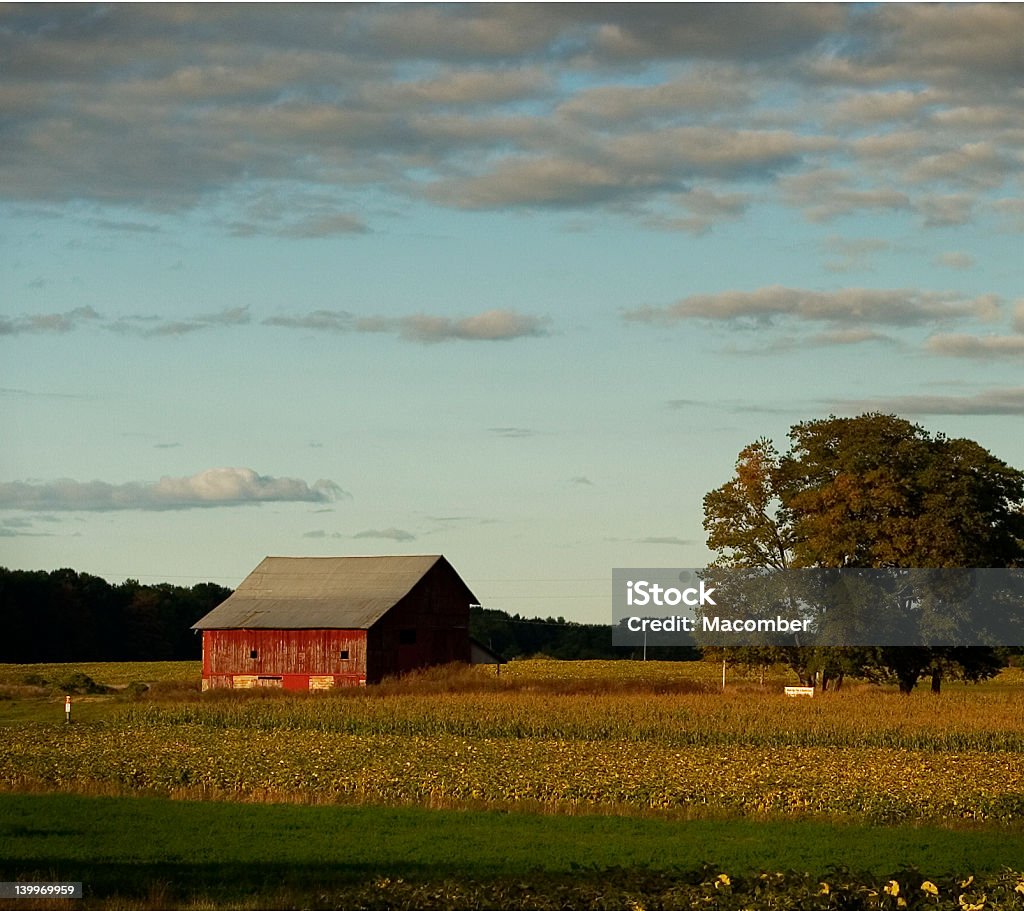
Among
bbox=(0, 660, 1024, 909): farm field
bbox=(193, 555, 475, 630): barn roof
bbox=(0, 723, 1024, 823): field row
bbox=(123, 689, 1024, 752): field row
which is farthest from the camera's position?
bbox=(193, 555, 475, 630): barn roof

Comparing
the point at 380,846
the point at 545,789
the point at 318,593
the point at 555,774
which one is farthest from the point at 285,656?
the point at 380,846

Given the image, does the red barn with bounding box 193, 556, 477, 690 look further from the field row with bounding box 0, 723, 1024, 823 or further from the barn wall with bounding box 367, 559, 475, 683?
the field row with bounding box 0, 723, 1024, 823

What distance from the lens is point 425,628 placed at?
241ft

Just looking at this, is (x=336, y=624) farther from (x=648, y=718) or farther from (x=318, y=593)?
(x=648, y=718)

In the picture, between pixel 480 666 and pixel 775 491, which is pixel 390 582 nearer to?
pixel 480 666

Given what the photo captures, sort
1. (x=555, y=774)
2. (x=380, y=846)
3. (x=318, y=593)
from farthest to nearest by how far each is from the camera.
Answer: (x=318, y=593) < (x=555, y=774) < (x=380, y=846)

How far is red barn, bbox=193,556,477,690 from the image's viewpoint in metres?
69.3

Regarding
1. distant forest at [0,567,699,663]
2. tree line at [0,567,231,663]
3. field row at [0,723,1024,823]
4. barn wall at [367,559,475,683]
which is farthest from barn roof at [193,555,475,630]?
tree line at [0,567,231,663]

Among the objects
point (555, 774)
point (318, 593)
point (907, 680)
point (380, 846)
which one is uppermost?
point (318, 593)

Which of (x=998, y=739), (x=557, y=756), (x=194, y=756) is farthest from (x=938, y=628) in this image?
(x=194, y=756)

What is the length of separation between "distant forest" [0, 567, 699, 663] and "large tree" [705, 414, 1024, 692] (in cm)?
5274

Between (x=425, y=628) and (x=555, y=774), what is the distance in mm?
43574

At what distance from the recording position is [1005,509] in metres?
62.7

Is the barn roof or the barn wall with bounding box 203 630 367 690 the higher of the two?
the barn roof
